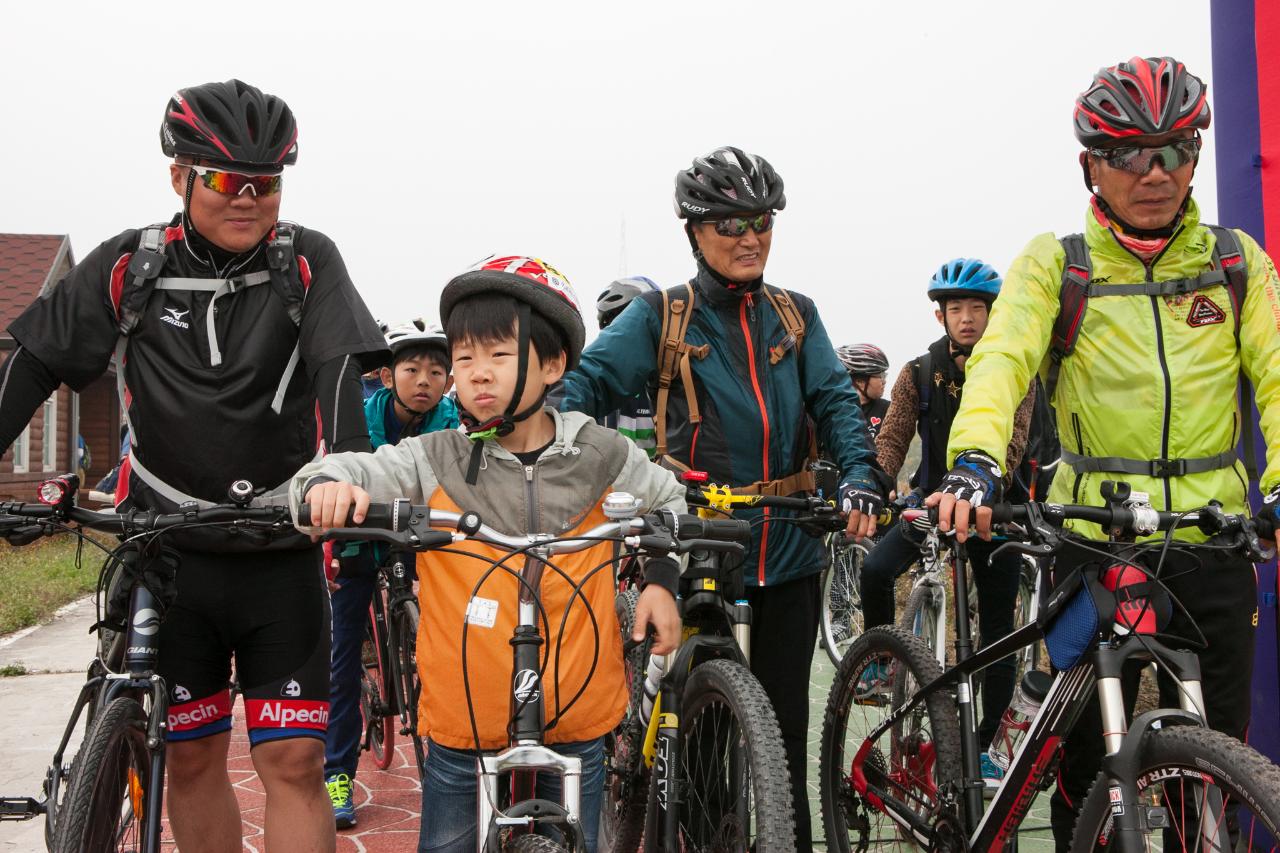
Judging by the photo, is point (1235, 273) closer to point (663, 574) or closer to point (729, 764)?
point (663, 574)

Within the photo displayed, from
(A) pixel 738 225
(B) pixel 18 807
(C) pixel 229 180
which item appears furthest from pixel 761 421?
(B) pixel 18 807

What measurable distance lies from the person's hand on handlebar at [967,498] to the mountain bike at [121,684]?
1.55 meters

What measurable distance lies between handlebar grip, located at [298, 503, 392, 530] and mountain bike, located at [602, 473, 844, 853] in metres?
1.03

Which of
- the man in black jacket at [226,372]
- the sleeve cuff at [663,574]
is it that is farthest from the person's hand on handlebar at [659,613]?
the man in black jacket at [226,372]

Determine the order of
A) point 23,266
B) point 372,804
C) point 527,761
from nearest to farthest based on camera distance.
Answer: point 527,761 < point 372,804 < point 23,266

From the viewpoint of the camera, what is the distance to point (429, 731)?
2.81 m

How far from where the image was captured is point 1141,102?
10.9 ft

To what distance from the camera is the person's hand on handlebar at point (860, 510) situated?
3678mm

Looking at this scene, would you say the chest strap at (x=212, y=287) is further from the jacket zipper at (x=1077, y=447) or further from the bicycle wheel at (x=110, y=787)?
the jacket zipper at (x=1077, y=447)

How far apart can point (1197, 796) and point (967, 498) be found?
79 centimetres

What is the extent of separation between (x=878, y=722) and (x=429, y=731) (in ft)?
6.22

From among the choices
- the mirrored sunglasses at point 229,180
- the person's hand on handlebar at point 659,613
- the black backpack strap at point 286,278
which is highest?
the mirrored sunglasses at point 229,180

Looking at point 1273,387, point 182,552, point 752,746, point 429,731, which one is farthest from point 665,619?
point 1273,387

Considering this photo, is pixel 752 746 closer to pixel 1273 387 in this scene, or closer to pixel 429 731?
pixel 429 731
